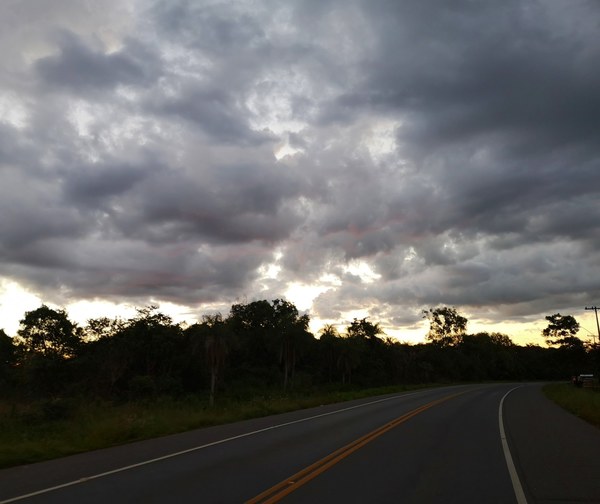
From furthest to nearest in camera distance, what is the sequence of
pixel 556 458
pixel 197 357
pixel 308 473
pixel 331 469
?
pixel 197 357 < pixel 556 458 < pixel 331 469 < pixel 308 473

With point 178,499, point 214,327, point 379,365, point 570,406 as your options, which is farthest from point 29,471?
point 379,365

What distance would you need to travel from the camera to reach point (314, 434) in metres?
15.4

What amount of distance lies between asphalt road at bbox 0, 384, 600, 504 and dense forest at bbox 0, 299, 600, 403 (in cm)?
3747

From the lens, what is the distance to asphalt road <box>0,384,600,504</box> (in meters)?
7.90

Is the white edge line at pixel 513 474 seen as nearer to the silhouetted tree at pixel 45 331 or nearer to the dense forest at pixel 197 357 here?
the dense forest at pixel 197 357

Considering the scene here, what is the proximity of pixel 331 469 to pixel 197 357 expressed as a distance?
5198 centimetres

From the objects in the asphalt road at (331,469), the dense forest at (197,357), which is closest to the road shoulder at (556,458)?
the asphalt road at (331,469)

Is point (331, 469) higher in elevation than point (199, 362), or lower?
lower

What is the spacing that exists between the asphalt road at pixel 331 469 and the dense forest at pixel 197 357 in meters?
37.5

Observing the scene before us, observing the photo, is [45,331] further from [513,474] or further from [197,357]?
[513,474]

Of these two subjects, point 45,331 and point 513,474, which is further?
point 45,331

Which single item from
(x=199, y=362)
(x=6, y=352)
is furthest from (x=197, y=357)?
(x=6, y=352)

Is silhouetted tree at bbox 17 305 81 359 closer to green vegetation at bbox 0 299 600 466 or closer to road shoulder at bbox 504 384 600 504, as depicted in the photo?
green vegetation at bbox 0 299 600 466

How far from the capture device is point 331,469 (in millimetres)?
9789
